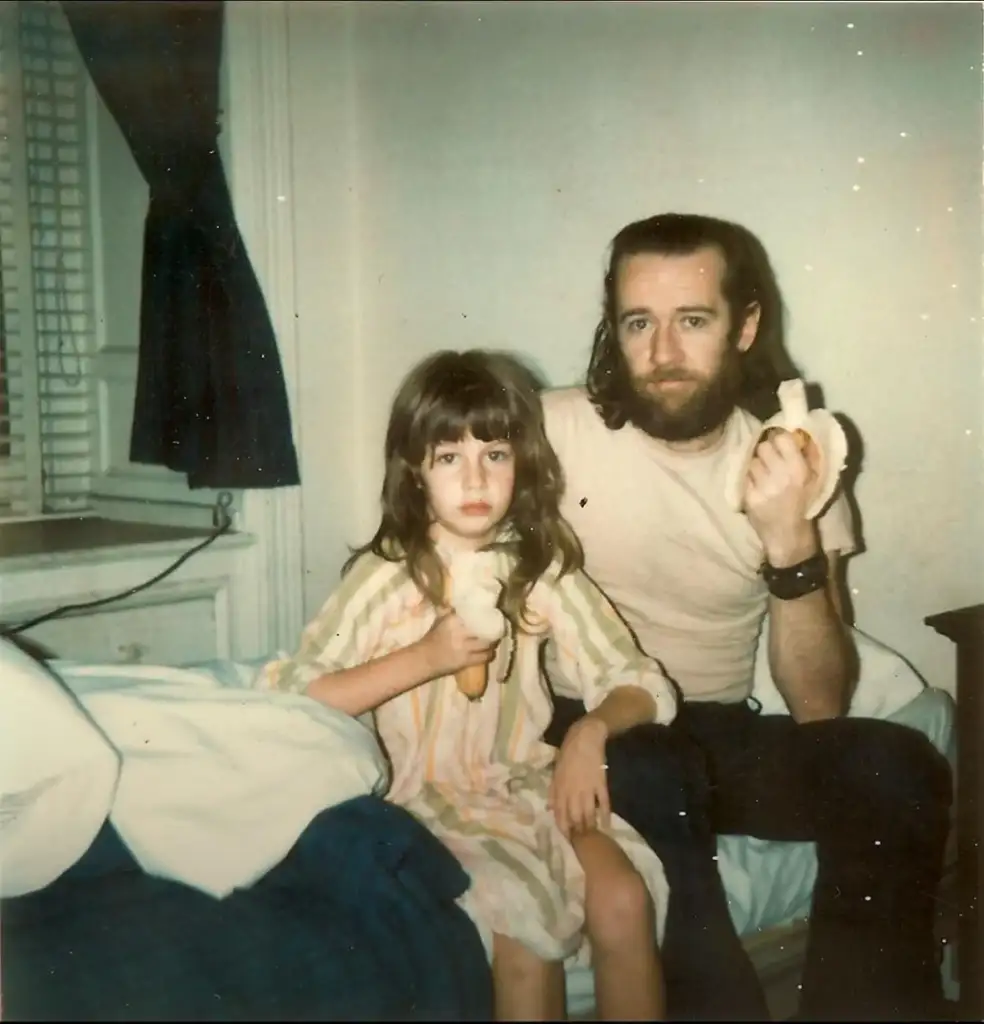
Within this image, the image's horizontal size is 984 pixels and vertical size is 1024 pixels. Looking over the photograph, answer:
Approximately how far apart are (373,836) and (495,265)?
0.74 meters


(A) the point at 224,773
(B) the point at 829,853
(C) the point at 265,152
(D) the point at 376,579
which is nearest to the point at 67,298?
(C) the point at 265,152

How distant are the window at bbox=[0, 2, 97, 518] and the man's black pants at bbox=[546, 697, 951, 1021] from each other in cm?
112

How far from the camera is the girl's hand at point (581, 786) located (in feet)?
2.92

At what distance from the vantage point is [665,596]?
113cm

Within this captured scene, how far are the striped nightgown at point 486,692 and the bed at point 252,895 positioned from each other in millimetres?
67

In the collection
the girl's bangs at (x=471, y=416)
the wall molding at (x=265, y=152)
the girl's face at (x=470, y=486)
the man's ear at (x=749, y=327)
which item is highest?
the wall molding at (x=265, y=152)

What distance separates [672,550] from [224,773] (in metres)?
0.51

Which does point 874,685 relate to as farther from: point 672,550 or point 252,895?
point 252,895

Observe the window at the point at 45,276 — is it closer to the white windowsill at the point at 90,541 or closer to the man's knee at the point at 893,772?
the white windowsill at the point at 90,541

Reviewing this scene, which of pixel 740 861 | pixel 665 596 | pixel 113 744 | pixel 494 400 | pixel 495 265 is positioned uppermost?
pixel 495 265

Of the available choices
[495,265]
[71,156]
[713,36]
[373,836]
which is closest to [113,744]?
[373,836]

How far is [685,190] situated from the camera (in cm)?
120

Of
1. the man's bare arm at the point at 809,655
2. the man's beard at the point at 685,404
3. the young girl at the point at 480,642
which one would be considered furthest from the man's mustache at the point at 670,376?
the man's bare arm at the point at 809,655

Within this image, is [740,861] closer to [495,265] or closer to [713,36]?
[495,265]
